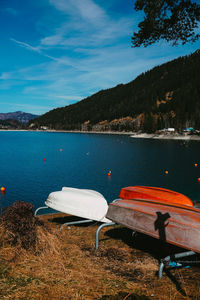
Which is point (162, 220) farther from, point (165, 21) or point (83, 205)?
point (165, 21)

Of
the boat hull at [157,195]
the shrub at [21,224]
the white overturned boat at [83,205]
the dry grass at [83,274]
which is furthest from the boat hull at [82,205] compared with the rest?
the shrub at [21,224]

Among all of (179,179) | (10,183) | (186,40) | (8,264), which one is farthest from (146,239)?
(179,179)

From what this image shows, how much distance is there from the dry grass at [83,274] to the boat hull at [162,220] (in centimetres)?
71

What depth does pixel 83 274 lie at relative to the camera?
475 centimetres

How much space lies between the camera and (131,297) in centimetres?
394

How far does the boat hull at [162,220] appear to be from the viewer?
5.07m

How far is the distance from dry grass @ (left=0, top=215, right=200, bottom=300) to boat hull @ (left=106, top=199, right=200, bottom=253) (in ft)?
2.34

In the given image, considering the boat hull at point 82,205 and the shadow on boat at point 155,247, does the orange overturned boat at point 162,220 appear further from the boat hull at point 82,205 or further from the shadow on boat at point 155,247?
the boat hull at point 82,205

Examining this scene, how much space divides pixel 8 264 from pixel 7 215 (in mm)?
1319

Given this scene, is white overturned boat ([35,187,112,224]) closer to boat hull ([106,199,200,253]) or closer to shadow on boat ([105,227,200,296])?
shadow on boat ([105,227,200,296])

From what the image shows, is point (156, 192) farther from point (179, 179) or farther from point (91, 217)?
point (179, 179)

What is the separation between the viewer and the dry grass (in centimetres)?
406

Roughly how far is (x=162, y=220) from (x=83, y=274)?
7.17 ft

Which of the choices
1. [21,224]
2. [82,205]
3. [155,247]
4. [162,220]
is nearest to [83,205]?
[82,205]
